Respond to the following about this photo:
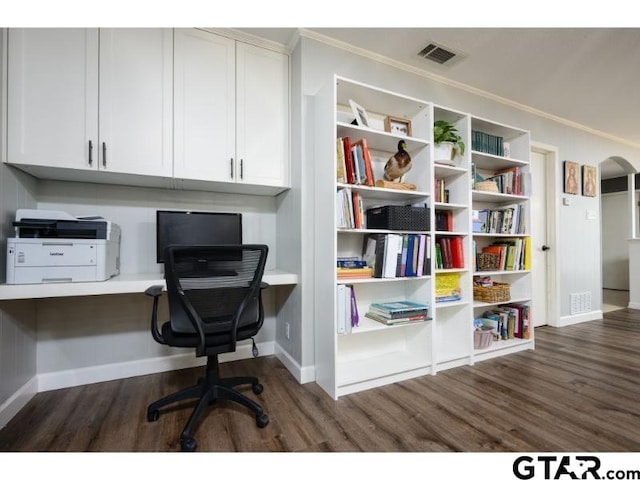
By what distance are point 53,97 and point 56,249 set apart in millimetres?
866

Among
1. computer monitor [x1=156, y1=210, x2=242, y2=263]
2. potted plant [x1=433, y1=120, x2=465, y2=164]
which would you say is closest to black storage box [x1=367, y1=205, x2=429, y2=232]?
potted plant [x1=433, y1=120, x2=465, y2=164]

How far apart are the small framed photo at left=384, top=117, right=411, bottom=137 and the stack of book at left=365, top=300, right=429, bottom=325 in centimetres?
128

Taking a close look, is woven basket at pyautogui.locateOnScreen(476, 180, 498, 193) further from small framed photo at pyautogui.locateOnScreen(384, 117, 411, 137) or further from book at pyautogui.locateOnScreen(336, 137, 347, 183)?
book at pyautogui.locateOnScreen(336, 137, 347, 183)

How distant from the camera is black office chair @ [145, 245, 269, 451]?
4.80ft

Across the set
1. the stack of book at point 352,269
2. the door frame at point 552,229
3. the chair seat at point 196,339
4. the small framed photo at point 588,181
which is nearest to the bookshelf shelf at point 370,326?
the stack of book at point 352,269

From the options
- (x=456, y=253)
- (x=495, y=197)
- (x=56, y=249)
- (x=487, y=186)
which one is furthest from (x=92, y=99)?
(x=495, y=197)

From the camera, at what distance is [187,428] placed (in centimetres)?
137

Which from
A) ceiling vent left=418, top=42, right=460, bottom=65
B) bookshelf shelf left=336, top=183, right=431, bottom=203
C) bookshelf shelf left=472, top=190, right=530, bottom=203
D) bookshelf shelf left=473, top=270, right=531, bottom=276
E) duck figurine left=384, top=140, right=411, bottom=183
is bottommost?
bookshelf shelf left=473, top=270, right=531, bottom=276

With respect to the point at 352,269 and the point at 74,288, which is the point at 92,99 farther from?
the point at 352,269

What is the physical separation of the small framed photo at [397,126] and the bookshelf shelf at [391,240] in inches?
2.3

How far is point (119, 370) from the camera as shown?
81.5 inches
